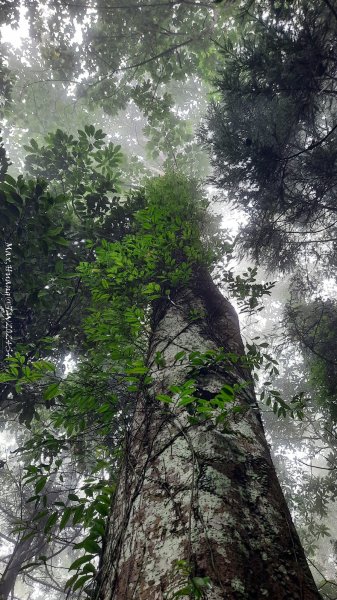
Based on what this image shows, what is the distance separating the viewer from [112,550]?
1604 millimetres

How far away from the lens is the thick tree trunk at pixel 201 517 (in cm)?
123

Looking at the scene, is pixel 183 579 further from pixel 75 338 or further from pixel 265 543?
pixel 75 338

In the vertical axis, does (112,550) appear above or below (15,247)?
below

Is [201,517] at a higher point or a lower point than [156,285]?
lower

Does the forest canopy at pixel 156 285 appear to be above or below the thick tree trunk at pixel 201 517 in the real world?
above

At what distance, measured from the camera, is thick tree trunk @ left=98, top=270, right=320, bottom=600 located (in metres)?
1.23

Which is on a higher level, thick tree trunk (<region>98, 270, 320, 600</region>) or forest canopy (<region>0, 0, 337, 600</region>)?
forest canopy (<region>0, 0, 337, 600</region>)

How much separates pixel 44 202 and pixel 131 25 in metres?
7.84

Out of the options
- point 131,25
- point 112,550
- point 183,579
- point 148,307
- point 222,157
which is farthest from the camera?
point 131,25

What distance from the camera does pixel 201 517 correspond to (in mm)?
1453

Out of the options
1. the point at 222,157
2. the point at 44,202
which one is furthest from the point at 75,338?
the point at 222,157

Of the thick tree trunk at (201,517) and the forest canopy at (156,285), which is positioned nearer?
the thick tree trunk at (201,517)

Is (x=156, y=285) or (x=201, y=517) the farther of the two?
(x=156, y=285)

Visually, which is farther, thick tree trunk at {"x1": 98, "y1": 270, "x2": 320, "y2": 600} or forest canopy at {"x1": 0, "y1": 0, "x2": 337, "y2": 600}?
forest canopy at {"x1": 0, "y1": 0, "x2": 337, "y2": 600}
